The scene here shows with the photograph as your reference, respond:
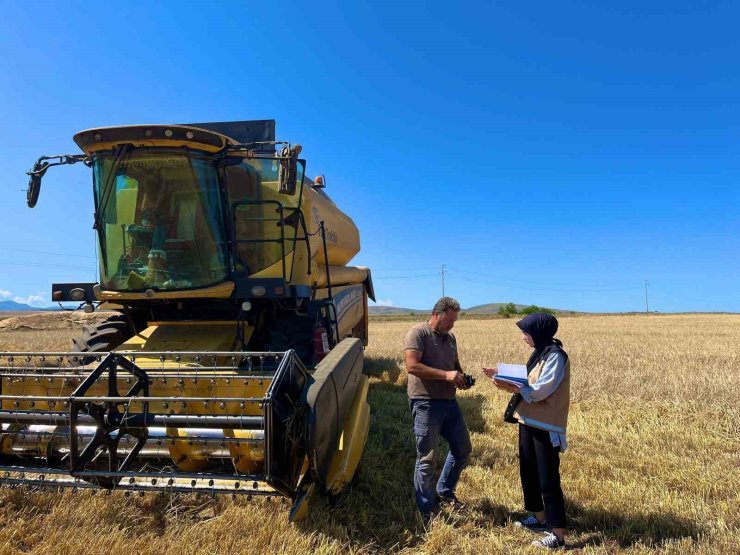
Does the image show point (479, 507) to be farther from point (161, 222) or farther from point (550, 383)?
point (161, 222)

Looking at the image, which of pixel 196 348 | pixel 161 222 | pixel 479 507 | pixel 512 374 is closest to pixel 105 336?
pixel 196 348

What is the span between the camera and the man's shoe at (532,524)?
11.2 ft

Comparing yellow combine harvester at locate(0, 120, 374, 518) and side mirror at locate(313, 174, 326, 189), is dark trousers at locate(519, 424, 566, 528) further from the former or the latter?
side mirror at locate(313, 174, 326, 189)

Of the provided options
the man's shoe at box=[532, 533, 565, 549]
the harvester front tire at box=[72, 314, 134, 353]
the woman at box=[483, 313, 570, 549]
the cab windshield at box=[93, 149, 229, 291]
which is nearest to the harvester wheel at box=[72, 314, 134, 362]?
the harvester front tire at box=[72, 314, 134, 353]

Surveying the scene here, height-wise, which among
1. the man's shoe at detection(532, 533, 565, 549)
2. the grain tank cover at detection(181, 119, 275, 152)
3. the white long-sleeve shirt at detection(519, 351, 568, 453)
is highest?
the grain tank cover at detection(181, 119, 275, 152)

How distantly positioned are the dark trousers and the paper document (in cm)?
36

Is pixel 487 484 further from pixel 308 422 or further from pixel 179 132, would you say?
pixel 179 132

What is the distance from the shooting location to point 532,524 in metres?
3.46

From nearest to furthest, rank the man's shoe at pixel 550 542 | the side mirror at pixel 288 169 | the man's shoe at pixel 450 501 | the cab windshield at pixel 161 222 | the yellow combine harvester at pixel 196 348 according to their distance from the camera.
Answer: the yellow combine harvester at pixel 196 348, the man's shoe at pixel 550 542, the man's shoe at pixel 450 501, the side mirror at pixel 288 169, the cab windshield at pixel 161 222

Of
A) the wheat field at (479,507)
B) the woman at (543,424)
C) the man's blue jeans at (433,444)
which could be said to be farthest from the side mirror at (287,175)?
the wheat field at (479,507)

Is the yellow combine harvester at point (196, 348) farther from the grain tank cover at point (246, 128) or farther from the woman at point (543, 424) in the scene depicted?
the woman at point (543, 424)

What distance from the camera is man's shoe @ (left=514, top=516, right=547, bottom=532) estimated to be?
11.2 ft

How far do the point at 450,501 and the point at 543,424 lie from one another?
3.19 ft

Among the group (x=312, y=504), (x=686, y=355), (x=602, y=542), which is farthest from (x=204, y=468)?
(x=686, y=355)
